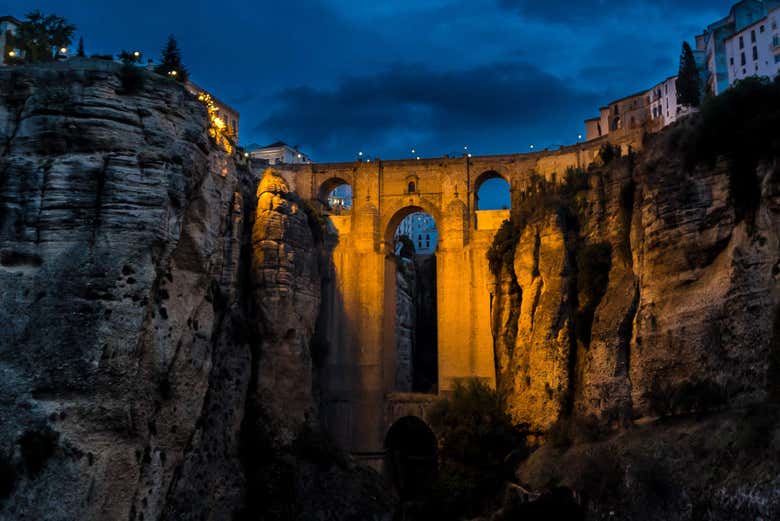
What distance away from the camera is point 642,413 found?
33406 mm

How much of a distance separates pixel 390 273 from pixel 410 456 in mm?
10101

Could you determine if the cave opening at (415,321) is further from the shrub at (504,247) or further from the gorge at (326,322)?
the shrub at (504,247)

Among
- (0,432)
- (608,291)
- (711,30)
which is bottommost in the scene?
(0,432)

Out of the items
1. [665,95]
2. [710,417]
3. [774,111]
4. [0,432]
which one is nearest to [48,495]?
[0,432]

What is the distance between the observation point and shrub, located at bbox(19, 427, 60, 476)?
25.7 meters

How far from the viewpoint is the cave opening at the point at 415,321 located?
51125 millimetres

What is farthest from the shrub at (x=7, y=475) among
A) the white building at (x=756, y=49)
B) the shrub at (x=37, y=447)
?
the white building at (x=756, y=49)

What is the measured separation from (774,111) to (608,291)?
35.7 feet

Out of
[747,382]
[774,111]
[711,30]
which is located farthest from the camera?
[711,30]

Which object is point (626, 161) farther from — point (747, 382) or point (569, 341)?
point (747, 382)

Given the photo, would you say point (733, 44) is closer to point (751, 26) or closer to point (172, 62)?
point (751, 26)

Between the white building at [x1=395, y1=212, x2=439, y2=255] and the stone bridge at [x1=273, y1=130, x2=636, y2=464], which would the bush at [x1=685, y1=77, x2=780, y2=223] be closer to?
the stone bridge at [x1=273, y1=130, x2=636, y2=464]

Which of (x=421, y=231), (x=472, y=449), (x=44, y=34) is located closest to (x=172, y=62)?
(x=44, y=34)

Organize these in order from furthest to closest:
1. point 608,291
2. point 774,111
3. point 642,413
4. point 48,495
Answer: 1. point 608,291
2. point 642,413
3. point 774,111
4. point 48,495
